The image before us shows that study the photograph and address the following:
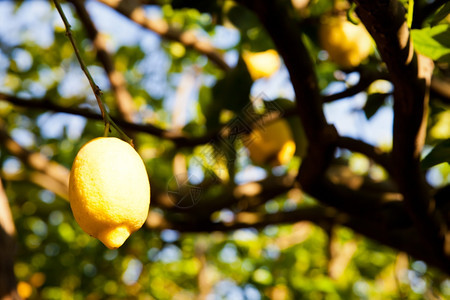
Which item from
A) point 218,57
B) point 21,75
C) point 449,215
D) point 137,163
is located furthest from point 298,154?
point 21,75

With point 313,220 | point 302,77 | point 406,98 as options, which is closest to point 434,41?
point 406,98

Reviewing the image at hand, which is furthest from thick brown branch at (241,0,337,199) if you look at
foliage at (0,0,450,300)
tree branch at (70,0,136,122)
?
tree branch at (70,0,136,122)

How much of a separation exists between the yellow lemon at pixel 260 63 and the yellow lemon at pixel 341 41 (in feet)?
0.89

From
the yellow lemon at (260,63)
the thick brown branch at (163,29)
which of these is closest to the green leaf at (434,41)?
the yellow lemon at (260,63)

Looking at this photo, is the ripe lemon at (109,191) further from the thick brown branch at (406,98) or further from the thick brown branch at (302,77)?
the thick brown branch at (302,77)

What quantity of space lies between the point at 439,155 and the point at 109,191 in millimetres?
555

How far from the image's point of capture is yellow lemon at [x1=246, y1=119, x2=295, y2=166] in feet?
5.35

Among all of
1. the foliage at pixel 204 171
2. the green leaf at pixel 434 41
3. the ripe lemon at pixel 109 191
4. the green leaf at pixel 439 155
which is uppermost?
the green leaf at pixel 434 41

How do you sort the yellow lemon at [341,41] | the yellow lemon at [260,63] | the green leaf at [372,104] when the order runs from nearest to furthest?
1. the green leaf at [372,104]
2. the yellow lemon at [341,41]
3. the yellow lemon at [260,63]

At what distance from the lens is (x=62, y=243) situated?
9.02 ft

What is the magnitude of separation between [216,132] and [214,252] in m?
1.77

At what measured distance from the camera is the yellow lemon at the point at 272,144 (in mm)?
1630

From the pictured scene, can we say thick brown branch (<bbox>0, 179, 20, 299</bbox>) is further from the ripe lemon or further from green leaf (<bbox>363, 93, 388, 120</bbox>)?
green leaf (<bbox>363, 93, 388, 120</bbox>)

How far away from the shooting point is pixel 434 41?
0.85 metres
